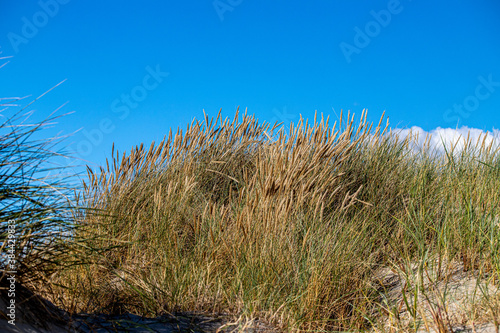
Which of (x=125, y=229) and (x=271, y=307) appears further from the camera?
(x=125, y=229)

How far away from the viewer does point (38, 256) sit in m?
1.82

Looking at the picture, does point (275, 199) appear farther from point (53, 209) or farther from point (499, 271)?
point (53, 209)

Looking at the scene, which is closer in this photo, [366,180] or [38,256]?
[38,256]

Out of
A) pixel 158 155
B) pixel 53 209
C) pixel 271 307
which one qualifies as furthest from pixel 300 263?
pixel 158 155

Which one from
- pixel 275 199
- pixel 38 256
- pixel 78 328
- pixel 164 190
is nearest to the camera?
pixel 38 256

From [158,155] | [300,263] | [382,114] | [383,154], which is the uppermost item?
[382,114]

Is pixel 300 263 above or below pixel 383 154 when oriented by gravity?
below

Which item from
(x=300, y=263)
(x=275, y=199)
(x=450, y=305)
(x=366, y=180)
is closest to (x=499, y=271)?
(x=450, y=305)

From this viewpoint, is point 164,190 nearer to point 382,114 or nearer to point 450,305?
point 382,114

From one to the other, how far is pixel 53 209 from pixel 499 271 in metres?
2.31

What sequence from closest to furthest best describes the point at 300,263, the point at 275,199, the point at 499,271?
the point at 499,271 → the point at 300,263 → the point at 275,199

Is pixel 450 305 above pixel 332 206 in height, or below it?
below

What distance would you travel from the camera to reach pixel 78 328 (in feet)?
6.44

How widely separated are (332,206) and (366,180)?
60 centimetres
